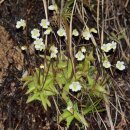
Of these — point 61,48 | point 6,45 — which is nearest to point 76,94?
point 61,48

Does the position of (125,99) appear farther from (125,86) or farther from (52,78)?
(52,78)

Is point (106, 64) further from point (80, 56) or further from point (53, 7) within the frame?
point (53, 7)

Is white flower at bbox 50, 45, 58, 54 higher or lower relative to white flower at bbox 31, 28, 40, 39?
lower

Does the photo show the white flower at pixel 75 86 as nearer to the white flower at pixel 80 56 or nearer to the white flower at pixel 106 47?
the white flower at pixel 80 56

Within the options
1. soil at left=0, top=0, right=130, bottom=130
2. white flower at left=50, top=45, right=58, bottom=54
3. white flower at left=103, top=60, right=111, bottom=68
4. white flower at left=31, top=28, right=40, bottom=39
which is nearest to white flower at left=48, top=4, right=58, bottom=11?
soil at left=0, top=0, right=130, bottom=130

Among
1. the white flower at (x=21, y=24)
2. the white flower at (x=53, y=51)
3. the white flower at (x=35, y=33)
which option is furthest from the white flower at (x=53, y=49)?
the white flower at (x=21, y=24)

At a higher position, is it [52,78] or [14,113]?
[52,78]

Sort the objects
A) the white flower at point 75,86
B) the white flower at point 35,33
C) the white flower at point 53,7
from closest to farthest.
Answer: the white flower at point 75,86 < the white flower at point 35,33 < the white flower at point 53,7

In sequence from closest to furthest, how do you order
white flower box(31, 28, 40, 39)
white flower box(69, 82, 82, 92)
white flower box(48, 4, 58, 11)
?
white flower box(69, 82, 82, 92), white flower box(31, 28, 40, 39), white flower box(48, 4, 58, 11)

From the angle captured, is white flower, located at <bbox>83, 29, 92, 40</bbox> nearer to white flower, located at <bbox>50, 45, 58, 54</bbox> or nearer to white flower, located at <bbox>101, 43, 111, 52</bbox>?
white flower, located at <bbox>101, 43, 111, 52</bbox>
